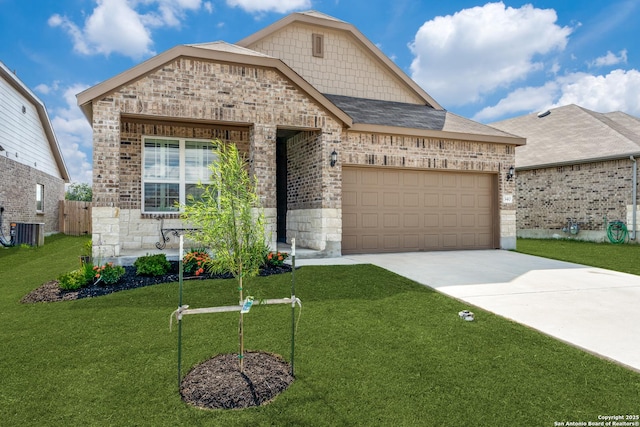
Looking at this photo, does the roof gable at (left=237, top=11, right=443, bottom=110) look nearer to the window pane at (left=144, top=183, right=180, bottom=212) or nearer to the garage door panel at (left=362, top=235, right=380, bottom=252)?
the window pane at (left=144, top=183, right=180, bottom=212)

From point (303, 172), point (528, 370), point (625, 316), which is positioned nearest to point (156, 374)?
point (528, 370)

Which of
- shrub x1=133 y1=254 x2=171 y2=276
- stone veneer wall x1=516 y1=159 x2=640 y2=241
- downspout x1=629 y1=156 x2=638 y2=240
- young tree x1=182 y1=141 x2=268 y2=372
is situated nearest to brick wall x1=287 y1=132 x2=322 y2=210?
shrub x1=133 y1=254 x2=171 y2=276

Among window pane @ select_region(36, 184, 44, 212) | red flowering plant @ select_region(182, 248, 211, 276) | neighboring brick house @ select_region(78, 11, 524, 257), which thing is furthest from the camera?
window pane @ select_region(36, 184, 44, 212)

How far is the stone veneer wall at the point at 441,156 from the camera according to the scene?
10844 mm

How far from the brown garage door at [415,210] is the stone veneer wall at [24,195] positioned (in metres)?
14.5

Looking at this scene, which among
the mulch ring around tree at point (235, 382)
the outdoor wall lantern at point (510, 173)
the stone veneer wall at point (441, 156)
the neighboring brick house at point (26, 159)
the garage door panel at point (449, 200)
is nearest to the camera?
the mulch ring around tree at point (235, 382)

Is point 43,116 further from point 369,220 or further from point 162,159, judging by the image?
point 369,220

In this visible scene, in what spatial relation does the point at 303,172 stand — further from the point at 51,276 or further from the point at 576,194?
the point at 576,194

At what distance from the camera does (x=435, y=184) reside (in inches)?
469

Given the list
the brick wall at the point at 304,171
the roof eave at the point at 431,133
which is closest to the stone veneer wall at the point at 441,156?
the roof eave at the point at 431,133

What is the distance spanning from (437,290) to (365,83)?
10.8 meters

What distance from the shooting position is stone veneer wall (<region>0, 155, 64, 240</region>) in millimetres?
15391

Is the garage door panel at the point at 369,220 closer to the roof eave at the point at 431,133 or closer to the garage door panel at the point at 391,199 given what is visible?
the garage door panel at the point at 391,199

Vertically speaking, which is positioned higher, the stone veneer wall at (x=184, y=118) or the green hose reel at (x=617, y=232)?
the stone veneer wall at (x=184, y=118)
